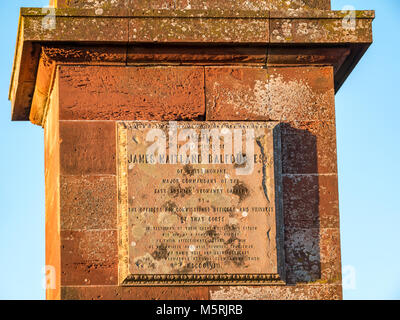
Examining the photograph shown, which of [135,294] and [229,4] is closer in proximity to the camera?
[135,294]

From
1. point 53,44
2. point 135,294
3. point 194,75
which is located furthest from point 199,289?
point 53,44

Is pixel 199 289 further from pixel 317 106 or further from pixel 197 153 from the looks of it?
pixel 317 106

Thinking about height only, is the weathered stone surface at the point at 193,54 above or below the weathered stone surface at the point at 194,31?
below

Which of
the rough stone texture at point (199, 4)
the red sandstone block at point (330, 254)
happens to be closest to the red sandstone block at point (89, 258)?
the red sandstone block at point (330, 254)

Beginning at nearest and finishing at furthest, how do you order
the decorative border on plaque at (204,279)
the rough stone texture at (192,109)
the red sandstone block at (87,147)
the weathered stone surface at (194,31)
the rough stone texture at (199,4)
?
the decorative border on plaque at (204,279), the rough stone texture at (192,109), the red sandstone block at (87,147), the weathered stone surface at (194,31), the rough stone texture at (199,4)

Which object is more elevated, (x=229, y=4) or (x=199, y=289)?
(x=229, y=4)

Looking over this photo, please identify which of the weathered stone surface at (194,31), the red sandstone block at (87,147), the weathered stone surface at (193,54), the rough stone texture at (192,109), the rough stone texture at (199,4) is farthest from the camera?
the rough stone texture at (199,4)

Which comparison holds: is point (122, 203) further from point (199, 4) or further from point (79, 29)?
point (199, 4)

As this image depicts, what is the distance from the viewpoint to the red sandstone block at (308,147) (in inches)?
406

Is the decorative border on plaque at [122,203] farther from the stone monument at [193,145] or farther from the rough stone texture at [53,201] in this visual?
the rough stone texture at [53,201]

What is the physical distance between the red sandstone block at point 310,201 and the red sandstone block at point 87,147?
5.79 ft

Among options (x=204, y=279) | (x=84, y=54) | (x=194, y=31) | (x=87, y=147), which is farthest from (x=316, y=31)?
(x=204, y=279)

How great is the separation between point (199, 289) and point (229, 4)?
297 centimetres
